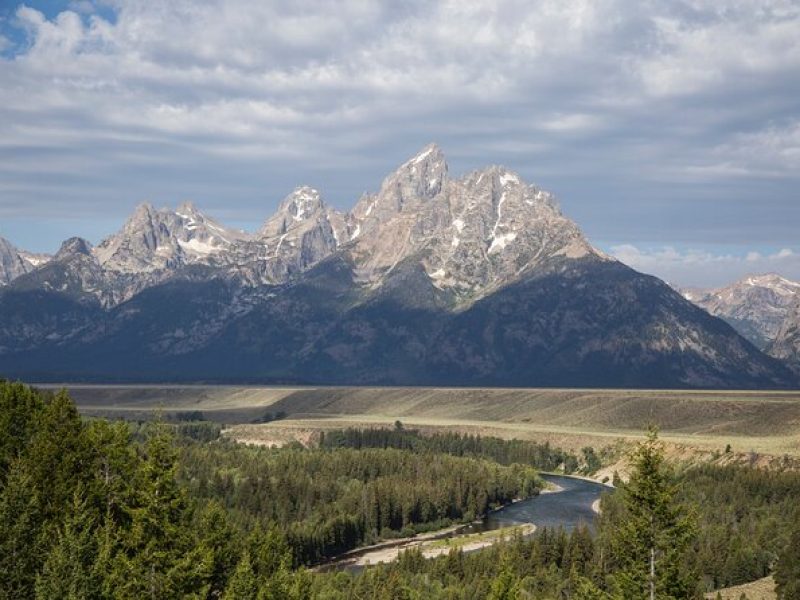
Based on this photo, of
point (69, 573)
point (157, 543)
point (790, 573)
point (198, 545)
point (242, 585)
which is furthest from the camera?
point (790, 573)

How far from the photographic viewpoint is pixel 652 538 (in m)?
48.2

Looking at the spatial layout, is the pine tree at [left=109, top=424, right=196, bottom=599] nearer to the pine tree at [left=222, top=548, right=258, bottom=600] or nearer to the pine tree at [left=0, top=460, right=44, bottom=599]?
the pine tree at [left=222, top=548, right=258, bottom=600]

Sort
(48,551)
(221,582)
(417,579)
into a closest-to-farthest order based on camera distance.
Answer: (48,551)
(221,582)
(417,579)

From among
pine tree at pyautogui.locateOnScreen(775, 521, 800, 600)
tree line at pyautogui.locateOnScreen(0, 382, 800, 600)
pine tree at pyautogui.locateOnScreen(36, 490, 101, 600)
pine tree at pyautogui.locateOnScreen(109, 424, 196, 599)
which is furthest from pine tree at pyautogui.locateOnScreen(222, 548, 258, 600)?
pine tree at pyautogui.locateOnScreen(775, 521, 800, 600)

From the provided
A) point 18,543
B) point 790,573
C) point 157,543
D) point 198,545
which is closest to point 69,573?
point 157,543

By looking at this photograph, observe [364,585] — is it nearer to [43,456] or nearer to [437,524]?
[43,456]

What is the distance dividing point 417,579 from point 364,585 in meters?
9.32

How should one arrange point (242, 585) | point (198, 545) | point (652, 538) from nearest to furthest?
point (652, 538)
point (242, 585)
point (198, 545)

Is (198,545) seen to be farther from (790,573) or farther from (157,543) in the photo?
(790,573)

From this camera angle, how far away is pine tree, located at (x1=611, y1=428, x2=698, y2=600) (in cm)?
4738

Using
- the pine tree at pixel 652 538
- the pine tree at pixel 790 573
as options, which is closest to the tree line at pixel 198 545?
the pine tree at pixel 652 538

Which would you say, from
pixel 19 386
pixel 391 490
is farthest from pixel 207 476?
pixel 19 386

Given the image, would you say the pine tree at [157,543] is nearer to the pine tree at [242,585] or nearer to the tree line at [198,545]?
the tree line at [198,545]

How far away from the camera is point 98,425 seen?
79.2 meters
